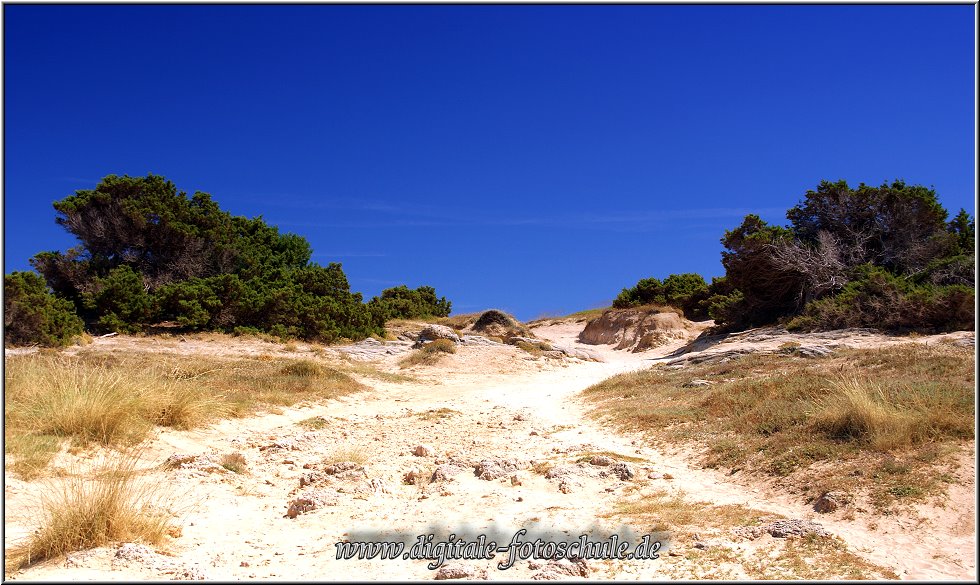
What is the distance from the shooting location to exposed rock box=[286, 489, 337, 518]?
5309 mm

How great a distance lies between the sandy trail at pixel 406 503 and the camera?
3908 millimetres

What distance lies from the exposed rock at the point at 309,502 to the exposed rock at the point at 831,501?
4.40m

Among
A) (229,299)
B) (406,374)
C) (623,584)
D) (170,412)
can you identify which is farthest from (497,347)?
(623,584)

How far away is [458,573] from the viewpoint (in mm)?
3754

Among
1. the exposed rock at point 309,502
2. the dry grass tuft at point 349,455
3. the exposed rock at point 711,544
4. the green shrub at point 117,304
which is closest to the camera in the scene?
the exposed rock at point 711,544

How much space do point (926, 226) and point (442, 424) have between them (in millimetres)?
22079

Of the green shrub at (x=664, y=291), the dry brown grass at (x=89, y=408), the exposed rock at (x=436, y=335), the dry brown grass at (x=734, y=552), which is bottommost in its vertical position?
the dry brown grass at (x=734, y=552)

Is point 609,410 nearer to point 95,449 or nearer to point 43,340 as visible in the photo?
point 95,449

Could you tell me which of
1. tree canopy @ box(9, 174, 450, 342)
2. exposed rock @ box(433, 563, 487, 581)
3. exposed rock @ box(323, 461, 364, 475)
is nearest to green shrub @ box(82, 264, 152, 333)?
tree canopy @ box(9, 174, 450, 342)

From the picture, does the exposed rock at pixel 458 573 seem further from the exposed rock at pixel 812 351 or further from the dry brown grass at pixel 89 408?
the exposed rock at pixel 812 351

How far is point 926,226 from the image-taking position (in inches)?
884

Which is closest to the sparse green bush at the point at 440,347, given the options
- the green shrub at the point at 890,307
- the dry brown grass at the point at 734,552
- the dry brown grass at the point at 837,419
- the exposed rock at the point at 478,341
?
the exposed rock at the point at 478,341

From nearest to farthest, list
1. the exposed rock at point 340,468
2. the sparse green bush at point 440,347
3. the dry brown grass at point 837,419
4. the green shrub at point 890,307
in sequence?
the dry brown grass at point 837,419
the exposed rock at point 340,468
the green shrub at point 890,307
the sparse green bush at point 440,347

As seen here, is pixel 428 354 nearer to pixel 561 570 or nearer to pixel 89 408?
pixel 89 408
